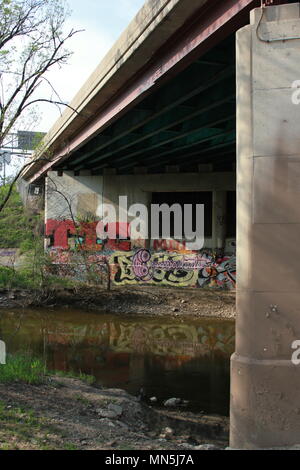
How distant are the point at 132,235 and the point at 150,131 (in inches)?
350

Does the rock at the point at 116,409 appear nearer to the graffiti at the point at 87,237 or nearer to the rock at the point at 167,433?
the rock at the point at 167,433

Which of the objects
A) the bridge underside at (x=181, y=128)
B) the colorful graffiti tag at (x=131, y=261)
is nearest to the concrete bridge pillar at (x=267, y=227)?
the bridge underside at (x=181, y=128)

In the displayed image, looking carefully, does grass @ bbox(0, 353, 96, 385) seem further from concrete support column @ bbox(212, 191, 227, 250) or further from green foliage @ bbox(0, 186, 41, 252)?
concrete support column @ bbox(212, 191, 227, 250)

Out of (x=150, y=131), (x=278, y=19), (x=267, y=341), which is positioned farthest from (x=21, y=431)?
(x=150, y=131)

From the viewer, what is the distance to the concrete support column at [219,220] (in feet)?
78.7

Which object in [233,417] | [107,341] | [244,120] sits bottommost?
[107,341]

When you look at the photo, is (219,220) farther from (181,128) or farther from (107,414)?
(107,414)

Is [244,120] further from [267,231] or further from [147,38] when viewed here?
[147,38]

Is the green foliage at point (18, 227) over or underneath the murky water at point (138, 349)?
over

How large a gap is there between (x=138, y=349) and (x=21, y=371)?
19.6 feet

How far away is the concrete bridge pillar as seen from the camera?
5.97 m

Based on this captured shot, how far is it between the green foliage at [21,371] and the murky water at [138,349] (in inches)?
74.5

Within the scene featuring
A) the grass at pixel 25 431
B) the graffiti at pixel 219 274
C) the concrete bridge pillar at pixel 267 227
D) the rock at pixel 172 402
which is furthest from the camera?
the graffiti at pixel 219 274

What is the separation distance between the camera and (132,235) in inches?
971
